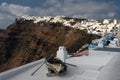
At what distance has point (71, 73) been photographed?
9055 mm

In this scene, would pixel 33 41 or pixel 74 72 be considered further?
pixel 33 41

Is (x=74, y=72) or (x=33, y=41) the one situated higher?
(x=74, y=72)

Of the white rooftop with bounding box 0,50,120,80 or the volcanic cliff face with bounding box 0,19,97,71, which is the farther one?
the volcanic cliff face with bounding box 0,19,97,71

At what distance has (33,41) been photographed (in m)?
99.2

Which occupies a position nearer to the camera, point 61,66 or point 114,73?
point 114,73

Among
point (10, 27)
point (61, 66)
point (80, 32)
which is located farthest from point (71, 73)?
point (10, 27)

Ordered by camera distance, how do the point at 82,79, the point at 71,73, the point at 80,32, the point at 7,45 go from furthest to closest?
1. the point at 7,45
2. the point at 80,32
3. the point at 71,73
4. the point at 82,79

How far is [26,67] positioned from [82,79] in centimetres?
301

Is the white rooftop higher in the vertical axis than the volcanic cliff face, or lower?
higher

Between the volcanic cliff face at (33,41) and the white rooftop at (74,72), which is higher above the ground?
the white rooftop at (74,72)

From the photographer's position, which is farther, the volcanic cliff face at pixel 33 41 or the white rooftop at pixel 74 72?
the volcanic cliff face at pixel 33 41

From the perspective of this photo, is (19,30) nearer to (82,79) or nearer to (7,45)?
(7,45)

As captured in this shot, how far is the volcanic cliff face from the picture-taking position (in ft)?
271

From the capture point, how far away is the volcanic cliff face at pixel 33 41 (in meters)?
82.7
